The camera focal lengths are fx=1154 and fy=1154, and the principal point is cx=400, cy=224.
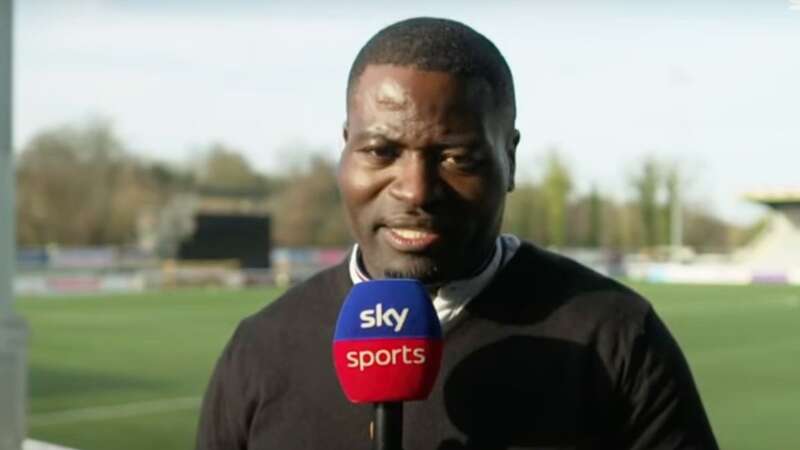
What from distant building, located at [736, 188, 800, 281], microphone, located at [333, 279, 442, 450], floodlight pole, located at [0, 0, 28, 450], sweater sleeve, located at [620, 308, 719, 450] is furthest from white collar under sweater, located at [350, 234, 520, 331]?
distant building, located at [736, 188, 800, 281]

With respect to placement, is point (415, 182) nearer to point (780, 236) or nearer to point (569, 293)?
point (569, 293)

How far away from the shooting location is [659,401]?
1418 millimetres

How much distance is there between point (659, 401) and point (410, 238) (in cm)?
37

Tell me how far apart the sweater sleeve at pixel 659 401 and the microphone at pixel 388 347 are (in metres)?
0.25

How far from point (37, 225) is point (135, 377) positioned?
3213cm

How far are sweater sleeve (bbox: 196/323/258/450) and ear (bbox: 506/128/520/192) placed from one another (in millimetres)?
453

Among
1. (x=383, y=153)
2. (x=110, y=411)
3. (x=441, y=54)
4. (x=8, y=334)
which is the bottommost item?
(x=110, y=411)

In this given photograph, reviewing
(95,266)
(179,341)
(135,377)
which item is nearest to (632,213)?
(95,266)

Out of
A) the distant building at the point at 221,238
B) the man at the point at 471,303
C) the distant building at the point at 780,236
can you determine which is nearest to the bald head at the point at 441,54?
the man at the point at 471,303

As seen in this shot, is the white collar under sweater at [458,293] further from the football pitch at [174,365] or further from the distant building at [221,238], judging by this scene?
the distant building at [221,238]

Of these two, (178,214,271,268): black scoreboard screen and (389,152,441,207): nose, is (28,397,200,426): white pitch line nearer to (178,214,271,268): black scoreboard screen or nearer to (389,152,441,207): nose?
(389,152,441,207): nose

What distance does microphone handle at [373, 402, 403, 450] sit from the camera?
4.27ft

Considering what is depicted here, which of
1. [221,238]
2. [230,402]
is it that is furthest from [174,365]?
[221,238]

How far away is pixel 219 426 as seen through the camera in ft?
5.44
